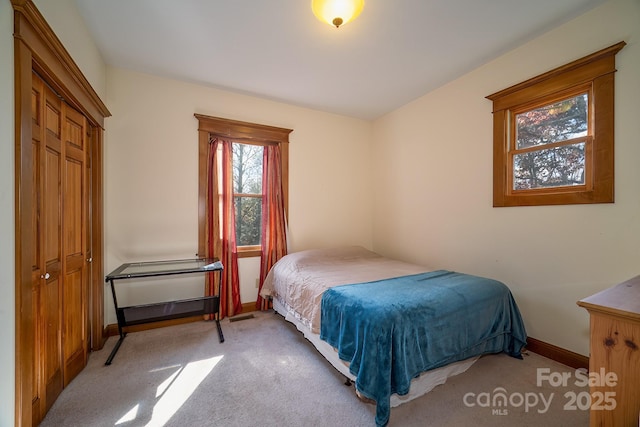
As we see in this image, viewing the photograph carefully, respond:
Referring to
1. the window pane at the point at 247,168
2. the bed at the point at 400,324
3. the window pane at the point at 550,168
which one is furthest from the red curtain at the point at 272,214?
the window pane at the point at 550,168

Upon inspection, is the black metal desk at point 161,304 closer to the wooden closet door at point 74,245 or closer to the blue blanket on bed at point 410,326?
the wooden closet door at point 74,245

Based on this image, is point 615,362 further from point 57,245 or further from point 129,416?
point 57,245

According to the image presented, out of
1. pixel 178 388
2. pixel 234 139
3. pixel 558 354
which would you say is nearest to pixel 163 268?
pixel 178 388

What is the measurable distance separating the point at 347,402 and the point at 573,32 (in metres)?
3.35

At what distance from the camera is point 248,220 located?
137 inches

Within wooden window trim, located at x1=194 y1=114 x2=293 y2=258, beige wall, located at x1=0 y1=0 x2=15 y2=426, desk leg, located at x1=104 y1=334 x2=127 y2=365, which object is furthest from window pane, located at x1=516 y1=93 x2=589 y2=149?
desk leg, located at x1=104 y1=334 x2=127 y2=365

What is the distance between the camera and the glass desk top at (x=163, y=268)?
7.68 ft

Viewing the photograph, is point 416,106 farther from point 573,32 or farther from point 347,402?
point 347,402

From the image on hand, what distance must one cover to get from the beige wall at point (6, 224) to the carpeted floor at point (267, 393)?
619 mm

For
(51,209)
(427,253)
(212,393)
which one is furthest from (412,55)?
(212,393)

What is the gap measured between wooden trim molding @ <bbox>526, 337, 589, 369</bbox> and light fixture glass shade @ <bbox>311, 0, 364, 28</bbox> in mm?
3087

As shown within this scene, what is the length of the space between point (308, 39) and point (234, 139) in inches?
60.6

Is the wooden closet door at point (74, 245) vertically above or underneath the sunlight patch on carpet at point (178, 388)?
above

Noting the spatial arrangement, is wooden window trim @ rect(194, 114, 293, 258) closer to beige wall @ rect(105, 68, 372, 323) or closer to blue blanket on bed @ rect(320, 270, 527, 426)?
beige wall @ rect(105, 68, 372, 323)
